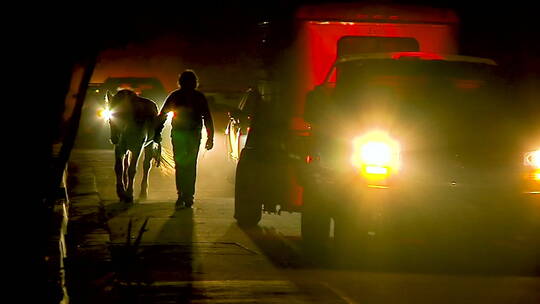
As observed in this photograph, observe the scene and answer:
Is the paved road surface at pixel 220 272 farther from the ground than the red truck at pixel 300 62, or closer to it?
Result: closer to it

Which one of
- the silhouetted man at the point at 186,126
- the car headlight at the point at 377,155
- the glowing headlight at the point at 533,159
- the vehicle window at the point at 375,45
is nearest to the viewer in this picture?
the car headlight at the point at 377,155

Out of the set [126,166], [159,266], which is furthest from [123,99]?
[159,266]

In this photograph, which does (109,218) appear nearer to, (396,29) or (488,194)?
(396,29)

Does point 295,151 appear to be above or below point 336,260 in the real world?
above

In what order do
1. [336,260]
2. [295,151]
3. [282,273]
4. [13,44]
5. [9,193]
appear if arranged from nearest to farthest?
[13,44] < [9,193] < [282,273] < [336,260] < [295,151]

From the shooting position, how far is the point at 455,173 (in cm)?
890

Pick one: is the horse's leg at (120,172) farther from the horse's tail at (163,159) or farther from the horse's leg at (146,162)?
the horse's tail at (163,159)

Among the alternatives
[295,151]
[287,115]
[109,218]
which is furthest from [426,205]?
[109,218]

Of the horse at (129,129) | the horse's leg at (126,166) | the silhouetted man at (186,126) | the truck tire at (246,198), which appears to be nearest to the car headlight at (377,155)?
the truck tire at (246,198)

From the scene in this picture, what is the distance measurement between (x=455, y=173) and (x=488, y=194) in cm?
37

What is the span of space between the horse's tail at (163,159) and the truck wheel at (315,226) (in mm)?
4897

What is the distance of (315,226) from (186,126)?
3745 mm

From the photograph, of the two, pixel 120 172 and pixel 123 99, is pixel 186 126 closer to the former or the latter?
pixel 123 99

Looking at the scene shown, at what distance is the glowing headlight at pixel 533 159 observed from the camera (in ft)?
29.6
